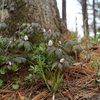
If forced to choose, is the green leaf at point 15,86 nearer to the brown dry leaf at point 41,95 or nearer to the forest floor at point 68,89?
the forest floor at point 68,89

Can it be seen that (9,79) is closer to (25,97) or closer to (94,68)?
(25,97)

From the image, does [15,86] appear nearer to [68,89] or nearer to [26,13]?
[68,89]

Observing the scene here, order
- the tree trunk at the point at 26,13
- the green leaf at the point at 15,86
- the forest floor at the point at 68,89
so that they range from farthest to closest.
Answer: the tree trunk at the point at 26,13 → the green leaf at the point at 15,86 → the forest floor at the point at 68,89

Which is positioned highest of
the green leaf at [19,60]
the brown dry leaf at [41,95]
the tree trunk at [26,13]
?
the tree trunk at [26,13]

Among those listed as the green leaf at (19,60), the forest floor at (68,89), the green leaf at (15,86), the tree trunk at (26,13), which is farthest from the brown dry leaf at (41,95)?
the tree trunk at (26,13)

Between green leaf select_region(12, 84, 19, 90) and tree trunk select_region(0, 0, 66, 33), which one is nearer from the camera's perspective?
green leaf select_region(12, 84, 19, 90)

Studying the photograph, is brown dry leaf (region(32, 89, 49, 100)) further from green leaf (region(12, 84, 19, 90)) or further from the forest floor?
green leaf (region(12, 84, 19, 90))

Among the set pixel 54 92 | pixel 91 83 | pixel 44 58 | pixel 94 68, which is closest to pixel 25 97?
pixel 54 92

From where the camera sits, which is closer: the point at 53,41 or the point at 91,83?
the point at 91,83

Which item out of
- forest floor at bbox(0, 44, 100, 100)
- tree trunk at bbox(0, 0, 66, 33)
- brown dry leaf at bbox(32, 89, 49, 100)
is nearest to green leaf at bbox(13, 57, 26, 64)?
forest floor at bbox(0, 44, 100, 100)
